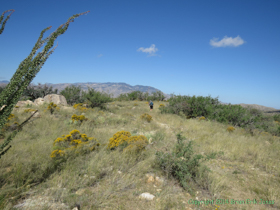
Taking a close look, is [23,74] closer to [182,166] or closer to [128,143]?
[128,143]

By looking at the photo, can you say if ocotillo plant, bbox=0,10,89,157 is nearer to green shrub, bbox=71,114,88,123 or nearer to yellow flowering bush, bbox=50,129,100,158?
yellow flowering bush, bbox=50,129,100,158

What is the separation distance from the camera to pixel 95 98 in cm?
1439

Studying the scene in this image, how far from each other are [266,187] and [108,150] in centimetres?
438

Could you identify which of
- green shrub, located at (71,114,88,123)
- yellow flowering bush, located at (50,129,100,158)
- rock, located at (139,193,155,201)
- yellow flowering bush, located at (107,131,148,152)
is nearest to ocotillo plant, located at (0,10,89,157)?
yellow flowering bush, located at (50,129,100,158)

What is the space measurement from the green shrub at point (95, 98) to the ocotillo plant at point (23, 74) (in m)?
12.0

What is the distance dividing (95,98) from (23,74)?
12.5 m

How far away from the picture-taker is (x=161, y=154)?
3818mm

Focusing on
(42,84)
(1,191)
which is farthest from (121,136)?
(42,84)

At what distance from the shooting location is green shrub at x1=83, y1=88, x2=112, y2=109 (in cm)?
1440

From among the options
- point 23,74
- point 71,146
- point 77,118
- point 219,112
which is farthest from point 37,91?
point 219,112

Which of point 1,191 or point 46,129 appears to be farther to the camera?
point 46,129

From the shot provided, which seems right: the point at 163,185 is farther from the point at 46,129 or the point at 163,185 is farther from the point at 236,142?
the point at 46,129

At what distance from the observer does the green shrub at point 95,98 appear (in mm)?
14405

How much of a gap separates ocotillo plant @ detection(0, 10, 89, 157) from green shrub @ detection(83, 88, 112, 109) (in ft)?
39.3
